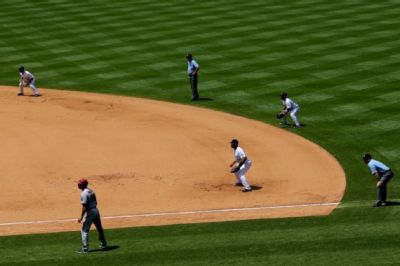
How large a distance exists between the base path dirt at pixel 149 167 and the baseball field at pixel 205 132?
82 mm

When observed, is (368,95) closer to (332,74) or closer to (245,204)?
(332,74)

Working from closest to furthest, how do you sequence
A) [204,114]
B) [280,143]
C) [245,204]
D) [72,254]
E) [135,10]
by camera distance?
[72,254] → [245,204] → [280,143] → [204,114] → [135,10]

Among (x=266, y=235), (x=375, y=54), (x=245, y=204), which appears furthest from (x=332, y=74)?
(x=266, y=235)

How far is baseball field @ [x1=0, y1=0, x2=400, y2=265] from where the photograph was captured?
2114 centimetres

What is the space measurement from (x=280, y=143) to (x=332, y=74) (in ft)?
33.3

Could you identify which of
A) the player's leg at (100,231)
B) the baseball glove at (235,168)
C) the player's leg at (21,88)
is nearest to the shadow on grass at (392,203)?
the baseball glove at (235,168)

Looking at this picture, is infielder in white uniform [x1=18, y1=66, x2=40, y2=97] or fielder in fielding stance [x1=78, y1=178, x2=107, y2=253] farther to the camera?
infielder in white uniform [x1=18, y1=66, x2=40, y2=97]

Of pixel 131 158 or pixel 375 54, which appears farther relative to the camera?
pixel 375 54

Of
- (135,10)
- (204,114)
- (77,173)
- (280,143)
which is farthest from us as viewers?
(135,10)

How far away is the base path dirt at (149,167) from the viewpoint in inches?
951

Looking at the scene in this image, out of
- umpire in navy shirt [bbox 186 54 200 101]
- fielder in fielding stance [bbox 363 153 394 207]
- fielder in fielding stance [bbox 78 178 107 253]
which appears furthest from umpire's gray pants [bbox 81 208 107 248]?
umpire in navy shirt [bbox 186 54 200 101]

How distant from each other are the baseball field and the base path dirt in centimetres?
8

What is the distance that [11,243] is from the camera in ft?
71.3

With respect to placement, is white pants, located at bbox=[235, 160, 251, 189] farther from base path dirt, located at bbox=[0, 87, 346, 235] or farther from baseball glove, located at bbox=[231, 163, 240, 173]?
base path dirt, located at bbox=[0, 87, 346, 235]
